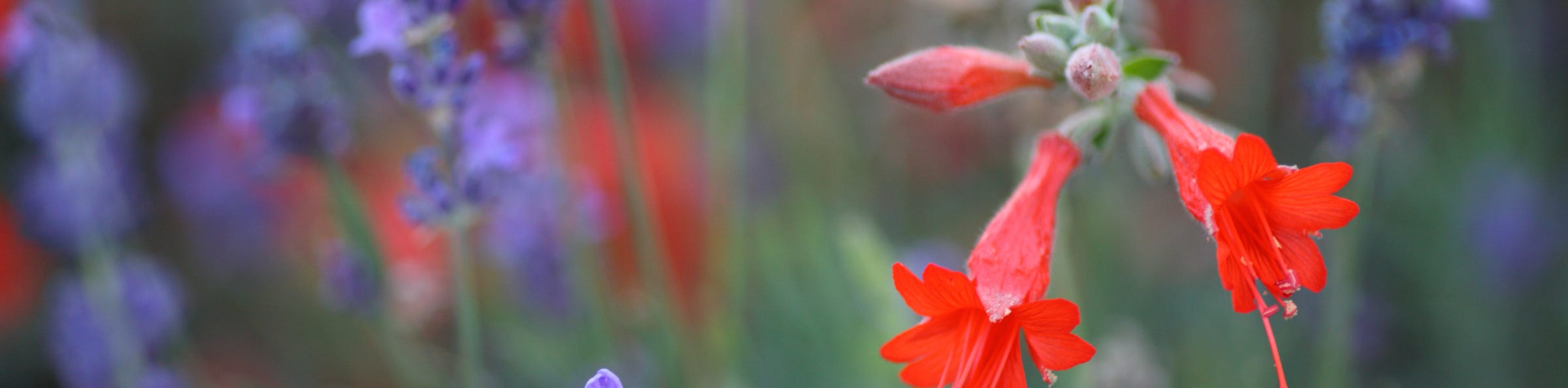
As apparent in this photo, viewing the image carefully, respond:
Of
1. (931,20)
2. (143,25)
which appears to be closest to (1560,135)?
(931,20)

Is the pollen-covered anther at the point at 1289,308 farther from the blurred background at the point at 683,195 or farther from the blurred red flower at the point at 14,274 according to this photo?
the blurred red flower at the point at 14,274

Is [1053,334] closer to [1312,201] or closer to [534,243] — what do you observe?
[1312,201]

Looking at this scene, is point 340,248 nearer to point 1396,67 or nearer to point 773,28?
point 773,28

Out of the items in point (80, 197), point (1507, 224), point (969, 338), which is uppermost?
point (80, 197)

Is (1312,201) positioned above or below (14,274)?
below

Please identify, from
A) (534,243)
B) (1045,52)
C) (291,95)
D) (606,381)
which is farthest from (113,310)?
(1045,52)

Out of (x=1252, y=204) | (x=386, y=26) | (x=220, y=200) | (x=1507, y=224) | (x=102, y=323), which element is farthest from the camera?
(x=220, y=200)

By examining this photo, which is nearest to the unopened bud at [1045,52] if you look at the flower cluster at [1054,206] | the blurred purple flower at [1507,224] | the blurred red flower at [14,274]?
the flower cluster at [1054,206]
